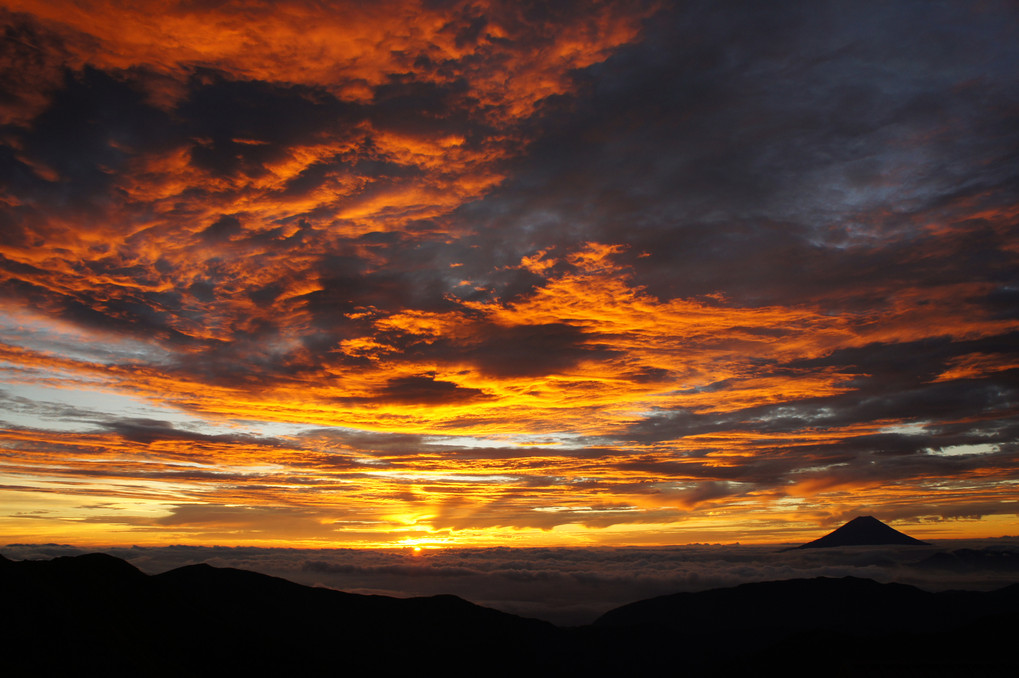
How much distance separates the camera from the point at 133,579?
637 feet

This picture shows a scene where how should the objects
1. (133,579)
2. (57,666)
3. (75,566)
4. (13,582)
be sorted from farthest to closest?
1. (133,579)
2. (75,566)
3. (13,582)
4. (57,666)

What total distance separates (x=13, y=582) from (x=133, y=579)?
168 feet

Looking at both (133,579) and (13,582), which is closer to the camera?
(13,582)

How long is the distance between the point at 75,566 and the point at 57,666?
5986 cm

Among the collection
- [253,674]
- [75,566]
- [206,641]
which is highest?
[75,566]

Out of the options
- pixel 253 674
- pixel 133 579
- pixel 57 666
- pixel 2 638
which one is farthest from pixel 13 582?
pixel 253 674

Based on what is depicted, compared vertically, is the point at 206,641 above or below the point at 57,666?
below

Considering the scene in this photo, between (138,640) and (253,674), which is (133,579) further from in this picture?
(253,674)

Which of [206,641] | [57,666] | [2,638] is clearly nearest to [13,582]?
[2,638]

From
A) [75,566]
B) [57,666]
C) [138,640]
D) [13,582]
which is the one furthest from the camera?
[75,566]

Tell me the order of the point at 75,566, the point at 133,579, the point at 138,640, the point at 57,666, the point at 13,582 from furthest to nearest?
the point at 133,579
the point at 75,566
the point at 138,640
the point at 13,582
the point at 57,666

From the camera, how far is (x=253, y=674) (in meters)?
199

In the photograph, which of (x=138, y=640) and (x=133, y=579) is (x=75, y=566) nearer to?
(x=133, y=579)

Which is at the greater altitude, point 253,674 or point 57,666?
point 57,666
